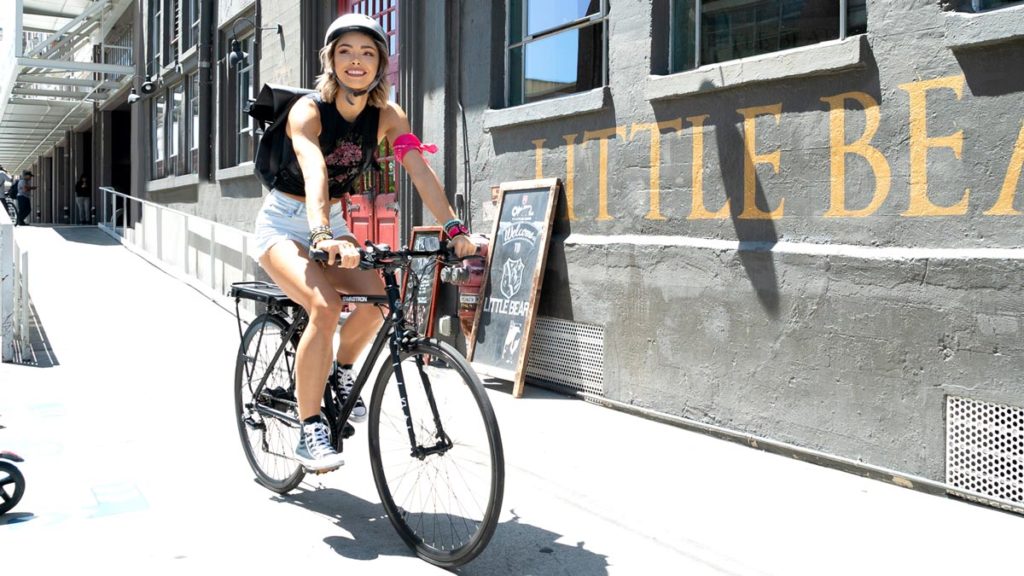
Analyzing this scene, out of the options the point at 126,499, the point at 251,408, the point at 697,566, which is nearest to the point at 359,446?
the point at 251,408

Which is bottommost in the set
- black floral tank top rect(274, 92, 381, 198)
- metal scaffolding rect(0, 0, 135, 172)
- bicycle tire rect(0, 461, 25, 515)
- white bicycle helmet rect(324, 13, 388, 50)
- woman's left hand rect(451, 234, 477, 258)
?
bicycle tire rect(0, 461, 25, 515)

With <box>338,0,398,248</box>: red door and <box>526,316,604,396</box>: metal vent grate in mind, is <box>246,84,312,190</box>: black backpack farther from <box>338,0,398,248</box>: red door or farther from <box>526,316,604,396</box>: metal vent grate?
<box>338,0,398,248</box>: red door

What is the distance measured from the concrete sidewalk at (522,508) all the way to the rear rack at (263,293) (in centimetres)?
97

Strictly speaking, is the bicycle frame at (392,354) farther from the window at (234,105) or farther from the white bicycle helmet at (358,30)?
the window at (234,105)

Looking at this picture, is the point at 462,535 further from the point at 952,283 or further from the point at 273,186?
the point at 952,283

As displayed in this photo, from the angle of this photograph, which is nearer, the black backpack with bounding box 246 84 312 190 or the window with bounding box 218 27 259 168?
the black backpack with bounding box 246 84 312 190

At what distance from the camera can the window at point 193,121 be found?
61.1ft

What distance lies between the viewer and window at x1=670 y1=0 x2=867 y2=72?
5.78m

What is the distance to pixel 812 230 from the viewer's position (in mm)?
5688

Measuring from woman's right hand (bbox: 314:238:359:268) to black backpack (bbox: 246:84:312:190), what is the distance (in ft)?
2.76

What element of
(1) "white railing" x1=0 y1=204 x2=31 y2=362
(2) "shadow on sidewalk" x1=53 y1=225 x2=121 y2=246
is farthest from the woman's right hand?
(2) "shadow on sidewalk" x1=53 y1=225 x2=121 y2=246

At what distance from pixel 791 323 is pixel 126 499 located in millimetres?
3762

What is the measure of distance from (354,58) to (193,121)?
1576 centimetres

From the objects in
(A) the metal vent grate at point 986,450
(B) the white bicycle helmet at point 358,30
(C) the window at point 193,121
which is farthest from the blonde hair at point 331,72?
(C) the window at point 193,121
